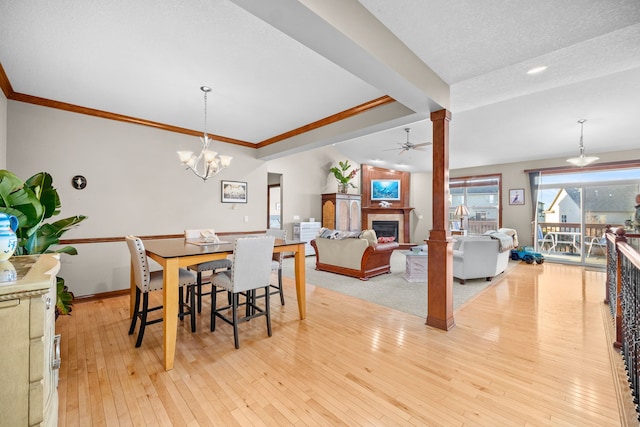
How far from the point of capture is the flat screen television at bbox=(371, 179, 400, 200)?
8672 millimetres

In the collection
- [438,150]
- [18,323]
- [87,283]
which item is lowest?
[87,283]

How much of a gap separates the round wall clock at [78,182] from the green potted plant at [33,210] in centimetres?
155

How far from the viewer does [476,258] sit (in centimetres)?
459

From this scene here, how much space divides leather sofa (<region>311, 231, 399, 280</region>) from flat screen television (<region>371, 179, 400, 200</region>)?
3731mm

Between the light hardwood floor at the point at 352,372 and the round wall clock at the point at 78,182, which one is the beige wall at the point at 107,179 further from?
the light hardwood floor at the point at 352,372

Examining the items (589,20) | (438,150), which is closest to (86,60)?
(438,150)

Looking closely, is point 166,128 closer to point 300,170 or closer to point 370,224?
point 300,170

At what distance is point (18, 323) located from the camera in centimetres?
97

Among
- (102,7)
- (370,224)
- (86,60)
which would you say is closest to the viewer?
(102,7)

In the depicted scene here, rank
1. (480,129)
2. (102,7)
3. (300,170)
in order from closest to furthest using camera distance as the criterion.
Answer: (102,7), (480,129), (300,170)

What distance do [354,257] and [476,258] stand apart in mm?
2064

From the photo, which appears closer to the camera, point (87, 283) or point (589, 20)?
point (589, 20)

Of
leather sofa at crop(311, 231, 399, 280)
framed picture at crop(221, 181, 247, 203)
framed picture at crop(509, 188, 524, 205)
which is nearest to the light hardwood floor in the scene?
leather sofa at crop(311, 231, 399, 280)

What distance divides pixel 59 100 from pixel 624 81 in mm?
7222
